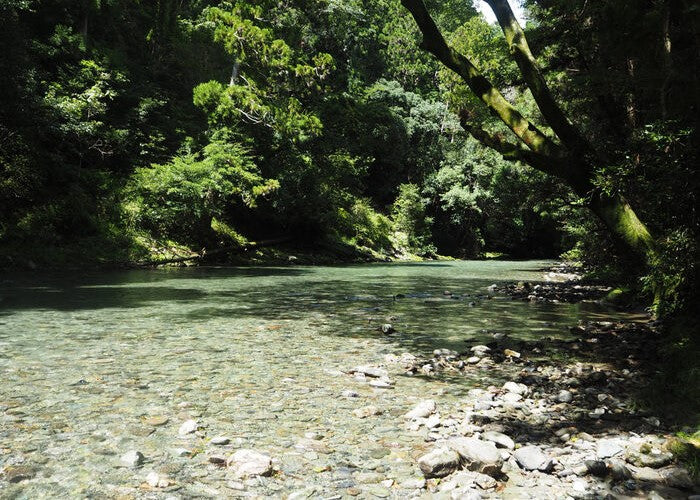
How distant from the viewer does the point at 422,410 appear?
13.6 feet

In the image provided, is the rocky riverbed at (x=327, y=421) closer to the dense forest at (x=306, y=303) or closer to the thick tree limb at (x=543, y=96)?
the dense forest at (x=306, y=303)

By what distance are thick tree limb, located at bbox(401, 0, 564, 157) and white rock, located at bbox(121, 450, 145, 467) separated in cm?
758

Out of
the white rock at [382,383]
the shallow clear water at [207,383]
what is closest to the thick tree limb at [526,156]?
the shallow clear water at [207,383]

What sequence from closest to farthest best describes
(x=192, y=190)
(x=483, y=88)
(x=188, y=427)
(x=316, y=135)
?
(x=188, y=427) < (x=483, y=88) < (x=192, y=190) < (x=316, y=135)

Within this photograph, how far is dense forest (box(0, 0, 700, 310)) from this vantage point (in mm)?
8109

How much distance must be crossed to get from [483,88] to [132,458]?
797 centimetres

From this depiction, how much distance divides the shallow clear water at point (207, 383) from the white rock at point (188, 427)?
0.32ft

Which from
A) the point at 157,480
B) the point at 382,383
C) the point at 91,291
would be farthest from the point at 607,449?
the point at 91,291

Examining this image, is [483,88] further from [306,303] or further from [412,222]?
[412,222]

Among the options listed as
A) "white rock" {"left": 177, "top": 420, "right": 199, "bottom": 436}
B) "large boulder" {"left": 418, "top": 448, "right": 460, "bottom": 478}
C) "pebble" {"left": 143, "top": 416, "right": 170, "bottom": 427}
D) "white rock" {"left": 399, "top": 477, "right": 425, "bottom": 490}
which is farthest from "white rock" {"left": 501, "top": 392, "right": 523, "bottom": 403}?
"pebble" {"left": 143, "top": 416, "right": 170, "bottom": 427}

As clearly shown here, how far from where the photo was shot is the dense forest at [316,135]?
8.11 meters

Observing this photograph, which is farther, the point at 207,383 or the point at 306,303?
the point at 306,303

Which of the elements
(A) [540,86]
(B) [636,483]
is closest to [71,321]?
(B) [636,483]

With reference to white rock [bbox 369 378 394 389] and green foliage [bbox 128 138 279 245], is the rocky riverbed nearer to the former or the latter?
white rock [bbox 369 378 394 389]
